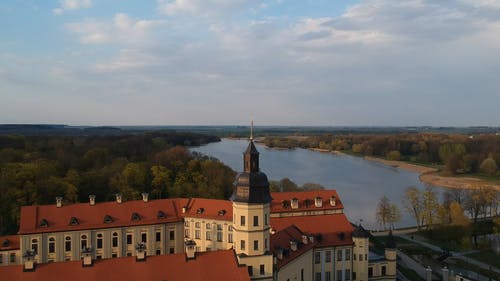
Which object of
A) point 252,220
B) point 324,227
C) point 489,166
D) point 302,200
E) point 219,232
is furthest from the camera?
point 489,166

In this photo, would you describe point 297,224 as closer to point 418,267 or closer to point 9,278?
point 418,267

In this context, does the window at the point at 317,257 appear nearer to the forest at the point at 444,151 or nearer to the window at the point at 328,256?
the window at the point at 328,256

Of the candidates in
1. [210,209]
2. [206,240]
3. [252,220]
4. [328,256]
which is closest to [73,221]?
[206,240]

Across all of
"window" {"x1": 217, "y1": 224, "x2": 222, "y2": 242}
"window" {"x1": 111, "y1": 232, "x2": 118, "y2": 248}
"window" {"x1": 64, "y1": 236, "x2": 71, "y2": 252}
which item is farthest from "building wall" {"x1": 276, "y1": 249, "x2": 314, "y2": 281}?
"window" {"x1": 64, "y1": 236, "x2": 71, "y2": 252}

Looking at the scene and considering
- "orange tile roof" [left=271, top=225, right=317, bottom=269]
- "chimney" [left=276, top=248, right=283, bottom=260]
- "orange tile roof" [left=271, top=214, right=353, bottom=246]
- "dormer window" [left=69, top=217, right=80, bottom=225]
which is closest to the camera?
"chimney" [left=276, top=248, right=283, bottom=260]

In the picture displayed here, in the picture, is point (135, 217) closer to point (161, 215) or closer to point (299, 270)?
point (161, 215)

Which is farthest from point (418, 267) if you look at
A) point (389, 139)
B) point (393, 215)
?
point (389, 139)

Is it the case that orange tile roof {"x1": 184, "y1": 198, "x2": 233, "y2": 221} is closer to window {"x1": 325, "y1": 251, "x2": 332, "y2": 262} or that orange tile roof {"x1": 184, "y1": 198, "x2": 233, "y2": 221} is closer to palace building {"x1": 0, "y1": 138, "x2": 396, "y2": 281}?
palace building {"x1": 0, "y1": 138, "x2": 396, "y2": 281}
